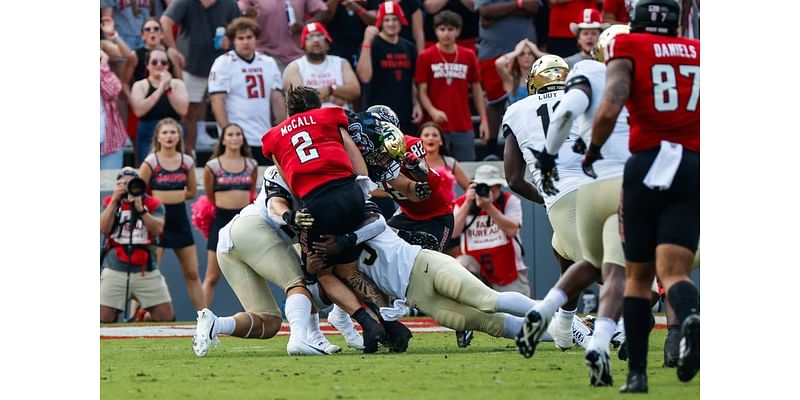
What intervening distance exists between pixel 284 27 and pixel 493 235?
2928 mm

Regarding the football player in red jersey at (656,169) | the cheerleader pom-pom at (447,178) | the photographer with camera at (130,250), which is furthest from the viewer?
the photographer with camera at (130,250)

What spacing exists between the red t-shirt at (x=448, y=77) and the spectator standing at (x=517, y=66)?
0.96 ft

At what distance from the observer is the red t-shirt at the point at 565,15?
12.5 meters

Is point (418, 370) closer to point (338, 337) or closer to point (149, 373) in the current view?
point (149, 373)

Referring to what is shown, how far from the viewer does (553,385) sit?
5.75 m

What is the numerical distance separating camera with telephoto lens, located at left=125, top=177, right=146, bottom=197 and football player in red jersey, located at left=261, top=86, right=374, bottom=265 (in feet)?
12.2

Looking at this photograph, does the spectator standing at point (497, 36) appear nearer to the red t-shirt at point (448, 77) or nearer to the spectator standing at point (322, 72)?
the red t-shirt at point (448, 77)

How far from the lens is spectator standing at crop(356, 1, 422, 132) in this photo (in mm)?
12500

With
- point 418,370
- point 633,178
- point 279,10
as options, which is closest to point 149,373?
point 418,370

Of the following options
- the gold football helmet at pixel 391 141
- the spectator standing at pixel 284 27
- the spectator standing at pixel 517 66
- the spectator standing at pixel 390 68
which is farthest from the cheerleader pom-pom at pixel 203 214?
the gold football helmet at pixel 391 141
